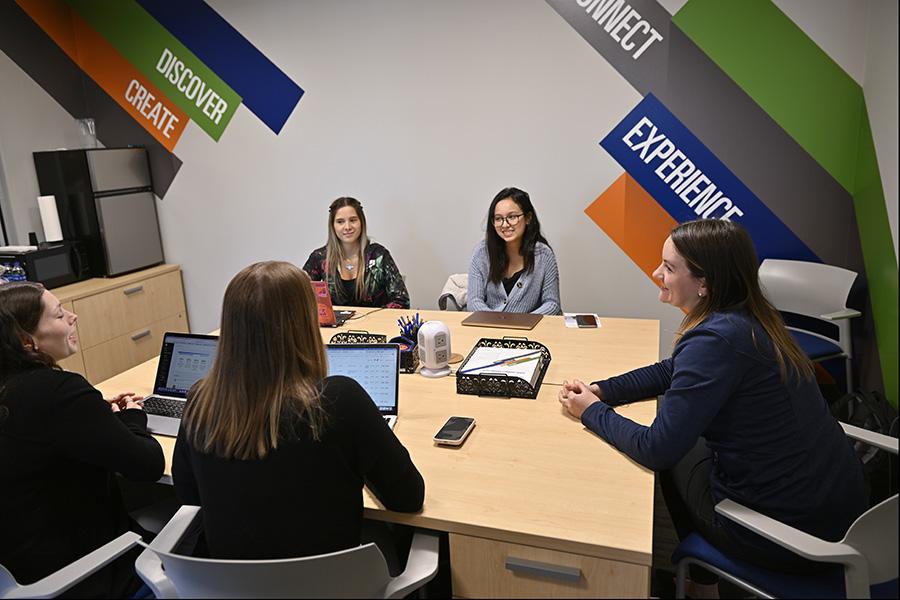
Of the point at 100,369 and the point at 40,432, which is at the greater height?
the point at 40,432

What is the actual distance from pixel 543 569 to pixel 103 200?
4109 mm

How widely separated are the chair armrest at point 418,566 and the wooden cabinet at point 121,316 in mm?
3308

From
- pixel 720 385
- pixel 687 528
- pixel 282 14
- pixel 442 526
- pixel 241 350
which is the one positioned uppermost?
pixel 282 14

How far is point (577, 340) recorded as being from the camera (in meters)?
2.68

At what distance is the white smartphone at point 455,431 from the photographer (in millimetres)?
1753

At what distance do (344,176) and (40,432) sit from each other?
3052mm

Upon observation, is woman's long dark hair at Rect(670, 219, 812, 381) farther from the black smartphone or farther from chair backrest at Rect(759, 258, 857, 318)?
chair backrest at Rect(759, 258, 857, 318)

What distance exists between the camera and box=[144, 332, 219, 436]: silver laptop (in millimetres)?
2117

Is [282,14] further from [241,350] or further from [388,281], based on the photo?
[241,350]

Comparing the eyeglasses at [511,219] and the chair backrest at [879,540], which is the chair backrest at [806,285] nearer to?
the eyeglasses at [511,219]

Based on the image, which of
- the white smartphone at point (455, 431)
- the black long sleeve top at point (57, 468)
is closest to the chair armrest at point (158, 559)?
the black long sleeve top at point (57, 468)

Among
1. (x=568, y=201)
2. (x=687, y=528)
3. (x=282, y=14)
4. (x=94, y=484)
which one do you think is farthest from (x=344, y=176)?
(x=687, y=528)

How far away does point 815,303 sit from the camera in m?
3.35

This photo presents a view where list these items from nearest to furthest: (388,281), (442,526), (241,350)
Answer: (241,350) < (442,526) < (388,281)
